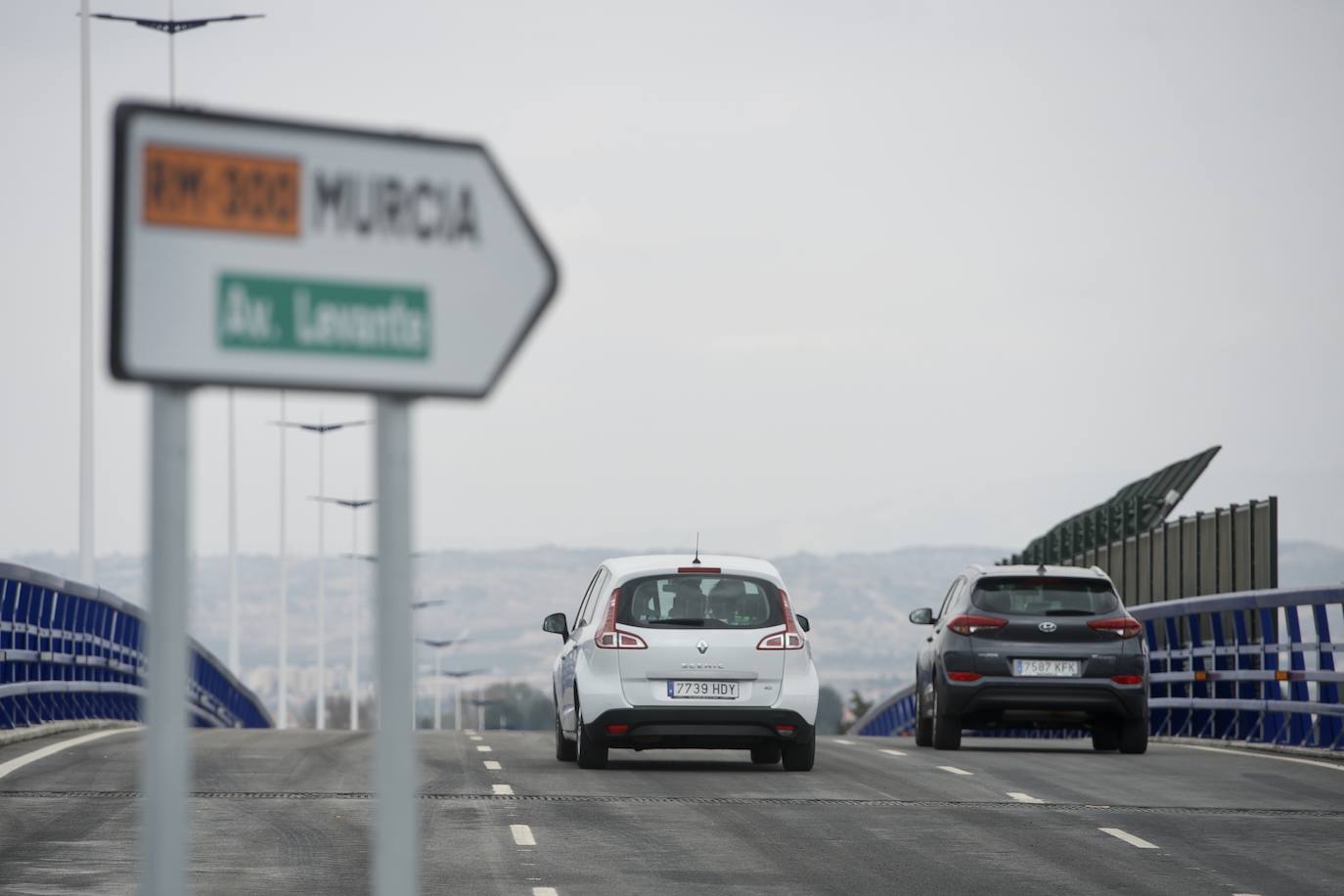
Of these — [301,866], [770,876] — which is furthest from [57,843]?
[770,876]

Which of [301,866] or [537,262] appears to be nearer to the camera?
[537,262]

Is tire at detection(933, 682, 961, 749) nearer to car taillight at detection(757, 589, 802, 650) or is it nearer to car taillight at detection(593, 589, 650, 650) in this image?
car taillight at detection(757, 589, 802, 650)

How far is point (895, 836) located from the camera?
41.9 feet

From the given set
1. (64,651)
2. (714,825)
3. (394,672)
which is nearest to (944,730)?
(714,825)

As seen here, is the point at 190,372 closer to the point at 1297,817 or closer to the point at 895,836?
the point at 895,836

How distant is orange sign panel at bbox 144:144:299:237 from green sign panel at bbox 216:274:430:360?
0.11m

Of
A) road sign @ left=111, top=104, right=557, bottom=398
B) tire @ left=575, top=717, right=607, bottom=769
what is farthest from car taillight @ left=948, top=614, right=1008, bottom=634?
road sign @ left=111, top=104, right=557, bottom=398

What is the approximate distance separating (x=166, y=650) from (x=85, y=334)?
3674 centimetres

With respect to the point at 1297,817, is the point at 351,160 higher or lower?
higher

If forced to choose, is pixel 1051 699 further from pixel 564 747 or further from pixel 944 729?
pixel 564 747

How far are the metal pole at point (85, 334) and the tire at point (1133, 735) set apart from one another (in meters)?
20.3

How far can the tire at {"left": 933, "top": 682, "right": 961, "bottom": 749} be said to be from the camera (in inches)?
840

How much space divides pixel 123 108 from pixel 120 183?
136 millimetres

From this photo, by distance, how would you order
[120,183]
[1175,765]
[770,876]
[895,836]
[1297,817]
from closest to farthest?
[120,183] → [770,876] → [895,836] → [1297,817] → [1175,765]
